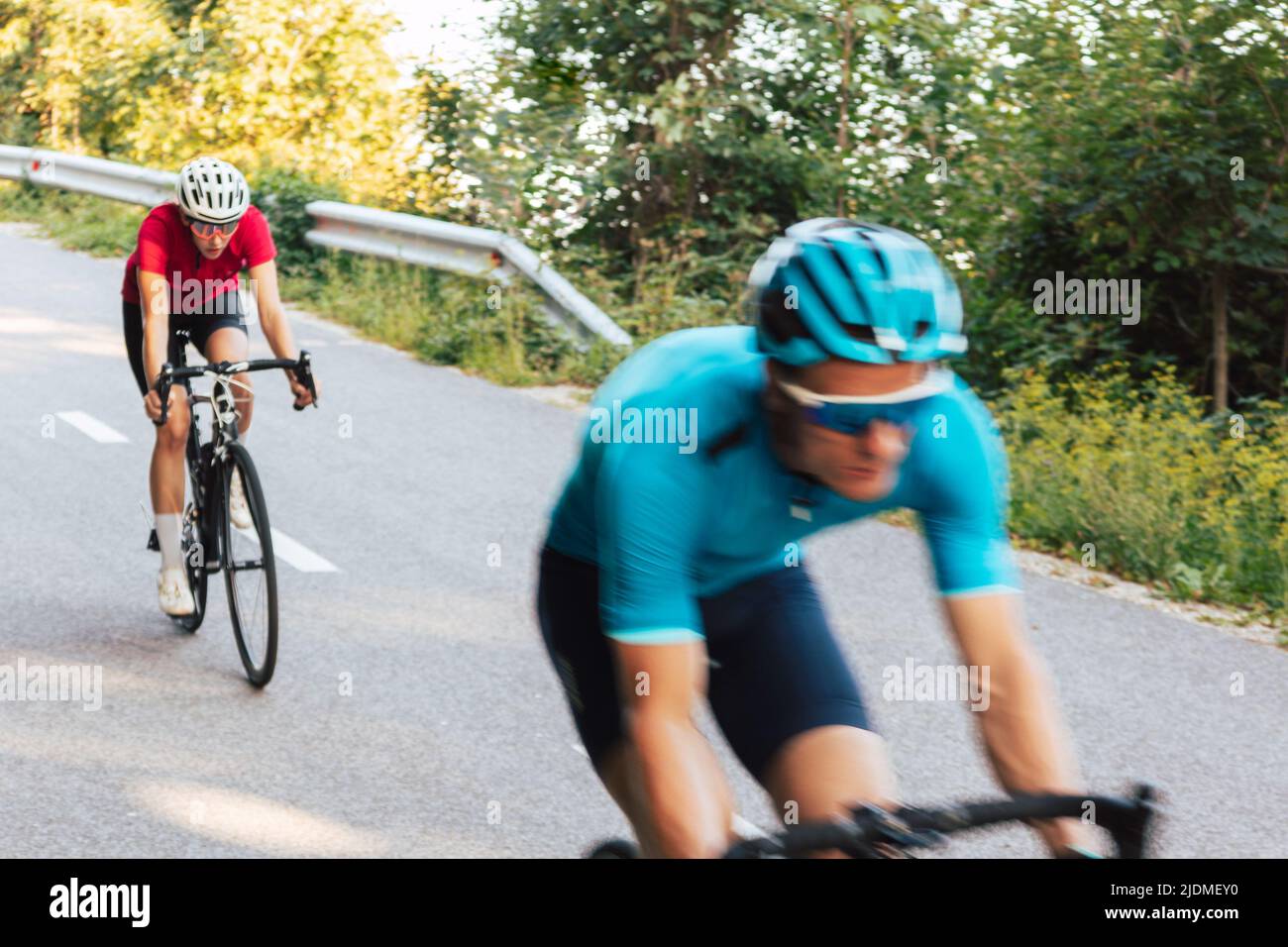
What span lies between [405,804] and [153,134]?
1901 centimetres

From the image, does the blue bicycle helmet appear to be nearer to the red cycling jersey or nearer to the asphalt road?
the asphalt road

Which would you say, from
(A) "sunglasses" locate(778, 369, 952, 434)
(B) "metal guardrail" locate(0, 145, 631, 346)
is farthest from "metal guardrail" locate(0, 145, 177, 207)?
(A) "sunglasses" locate(778, 369, 952, 434)

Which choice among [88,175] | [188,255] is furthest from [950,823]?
[88,175]

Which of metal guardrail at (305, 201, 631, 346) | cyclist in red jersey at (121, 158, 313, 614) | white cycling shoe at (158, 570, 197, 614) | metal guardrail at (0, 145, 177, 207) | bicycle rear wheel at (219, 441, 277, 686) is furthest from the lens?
metal guardrail at (0, 145, 177, 207)

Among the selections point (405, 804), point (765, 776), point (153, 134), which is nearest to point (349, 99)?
point (153, 134)

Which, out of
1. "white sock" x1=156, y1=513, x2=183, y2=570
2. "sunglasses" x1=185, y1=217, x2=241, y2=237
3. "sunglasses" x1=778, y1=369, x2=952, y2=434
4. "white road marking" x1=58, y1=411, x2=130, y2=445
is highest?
"sunglasses" x1=778, y1=369, x2=952, y2=434

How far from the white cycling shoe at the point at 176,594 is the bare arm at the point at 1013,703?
456 cm

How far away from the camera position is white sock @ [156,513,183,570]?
6.57 meters

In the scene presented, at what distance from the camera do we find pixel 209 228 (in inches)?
241

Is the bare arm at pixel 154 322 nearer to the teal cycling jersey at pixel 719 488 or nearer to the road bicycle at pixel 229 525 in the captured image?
the road bicycle at pixel 229 525

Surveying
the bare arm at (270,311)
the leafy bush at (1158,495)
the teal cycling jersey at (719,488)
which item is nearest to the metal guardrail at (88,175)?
the leafy bush at (1158,495)

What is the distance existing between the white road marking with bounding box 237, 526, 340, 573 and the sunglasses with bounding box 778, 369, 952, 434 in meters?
5.32

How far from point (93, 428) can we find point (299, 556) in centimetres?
321

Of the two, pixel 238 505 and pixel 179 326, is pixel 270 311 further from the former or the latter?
pixel 238 505
